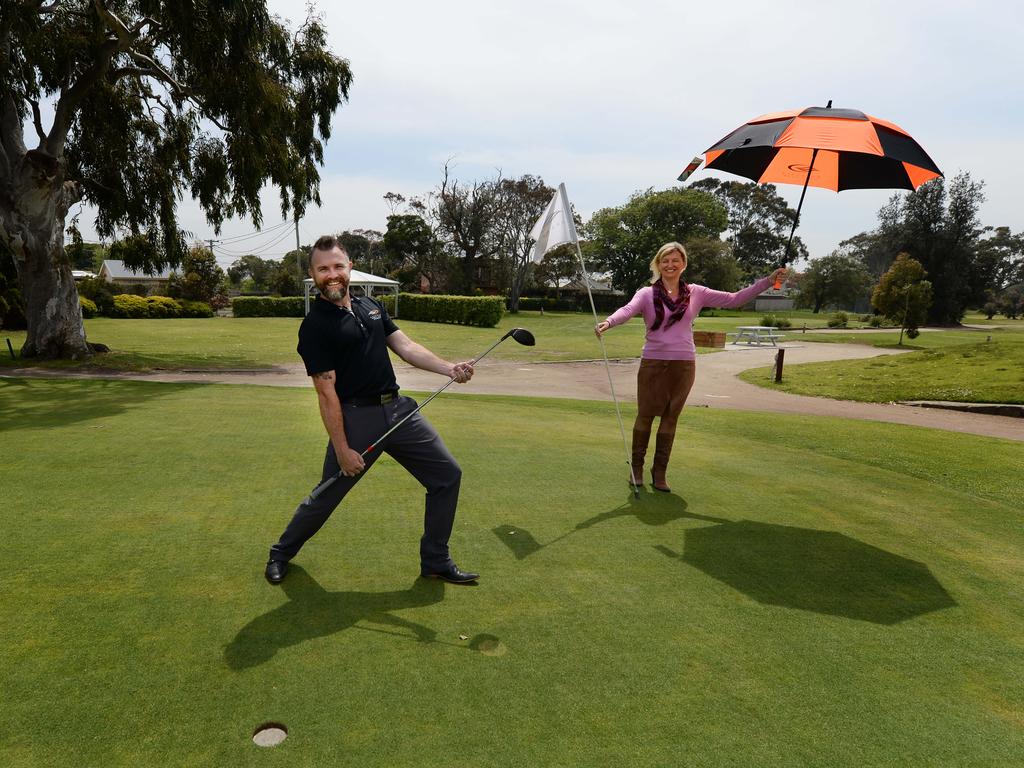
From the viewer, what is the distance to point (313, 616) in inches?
128

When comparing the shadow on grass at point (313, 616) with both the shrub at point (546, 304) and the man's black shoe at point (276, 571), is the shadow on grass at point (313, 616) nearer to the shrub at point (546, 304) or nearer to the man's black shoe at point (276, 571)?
the man's black shoe at point (276, 571)

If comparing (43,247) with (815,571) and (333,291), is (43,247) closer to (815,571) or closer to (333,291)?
(333,291)

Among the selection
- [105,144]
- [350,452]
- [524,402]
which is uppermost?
[105,144]

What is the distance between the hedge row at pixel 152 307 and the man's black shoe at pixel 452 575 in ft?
143

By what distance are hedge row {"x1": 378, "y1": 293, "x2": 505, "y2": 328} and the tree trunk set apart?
22936mm

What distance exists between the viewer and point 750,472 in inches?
262

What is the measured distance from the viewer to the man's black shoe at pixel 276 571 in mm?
3598

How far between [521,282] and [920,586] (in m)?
61.9

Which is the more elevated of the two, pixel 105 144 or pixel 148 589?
pixel 105 144

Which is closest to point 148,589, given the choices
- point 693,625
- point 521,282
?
point 693,625

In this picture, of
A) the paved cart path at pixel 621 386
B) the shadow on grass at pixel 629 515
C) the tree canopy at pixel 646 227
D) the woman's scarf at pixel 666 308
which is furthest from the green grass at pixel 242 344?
the tree canopy at pixel 646 227

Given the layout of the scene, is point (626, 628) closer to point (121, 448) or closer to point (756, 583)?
point (756, 583)

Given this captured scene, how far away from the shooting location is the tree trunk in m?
15.6

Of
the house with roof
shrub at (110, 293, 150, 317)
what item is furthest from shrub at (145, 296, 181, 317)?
the house with roof
